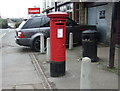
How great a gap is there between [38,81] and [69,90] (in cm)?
114

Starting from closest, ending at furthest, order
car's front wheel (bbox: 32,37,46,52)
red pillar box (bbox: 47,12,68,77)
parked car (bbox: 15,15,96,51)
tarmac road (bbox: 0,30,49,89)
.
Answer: tarmac road (bbox: 0,30,49,89), red pillar box (bbox: 47,12,68,77), parked car (bbox: 15,15,96,51), car's front wheel (bbox: 32,37,46,52)

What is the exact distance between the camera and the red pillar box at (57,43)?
Answer: 536 cm

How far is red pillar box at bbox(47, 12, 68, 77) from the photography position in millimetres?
5363

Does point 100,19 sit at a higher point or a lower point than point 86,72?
higher

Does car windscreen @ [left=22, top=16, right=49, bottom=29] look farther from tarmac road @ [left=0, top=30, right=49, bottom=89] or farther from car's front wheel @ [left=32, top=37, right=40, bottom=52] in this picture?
tarmac road @ [left=0, top=30, right=49, bottom=89]

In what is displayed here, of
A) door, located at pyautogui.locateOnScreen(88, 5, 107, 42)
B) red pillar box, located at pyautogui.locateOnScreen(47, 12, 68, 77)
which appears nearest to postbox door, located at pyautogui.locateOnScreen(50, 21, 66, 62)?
red pillar box, located at pyautogui.locateOnScreen(47, 12, 68, 77)

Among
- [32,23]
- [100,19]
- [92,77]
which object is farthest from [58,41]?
[100,19]

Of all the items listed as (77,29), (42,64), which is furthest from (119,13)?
(42,64)

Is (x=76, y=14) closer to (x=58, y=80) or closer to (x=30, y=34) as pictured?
(x=30, y=34)

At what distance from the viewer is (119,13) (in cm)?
1003

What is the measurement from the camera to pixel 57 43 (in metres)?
5.39

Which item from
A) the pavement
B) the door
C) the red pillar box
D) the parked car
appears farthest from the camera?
the door

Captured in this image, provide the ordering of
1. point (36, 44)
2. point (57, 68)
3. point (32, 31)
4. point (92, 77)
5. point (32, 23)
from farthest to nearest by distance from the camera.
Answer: point (32, 23) < point (36, 44) < point (32, 31) < point (57, 68) < point (92, 77)

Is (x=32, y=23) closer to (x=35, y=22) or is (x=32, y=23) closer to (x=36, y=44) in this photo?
(x=35, y=22)
